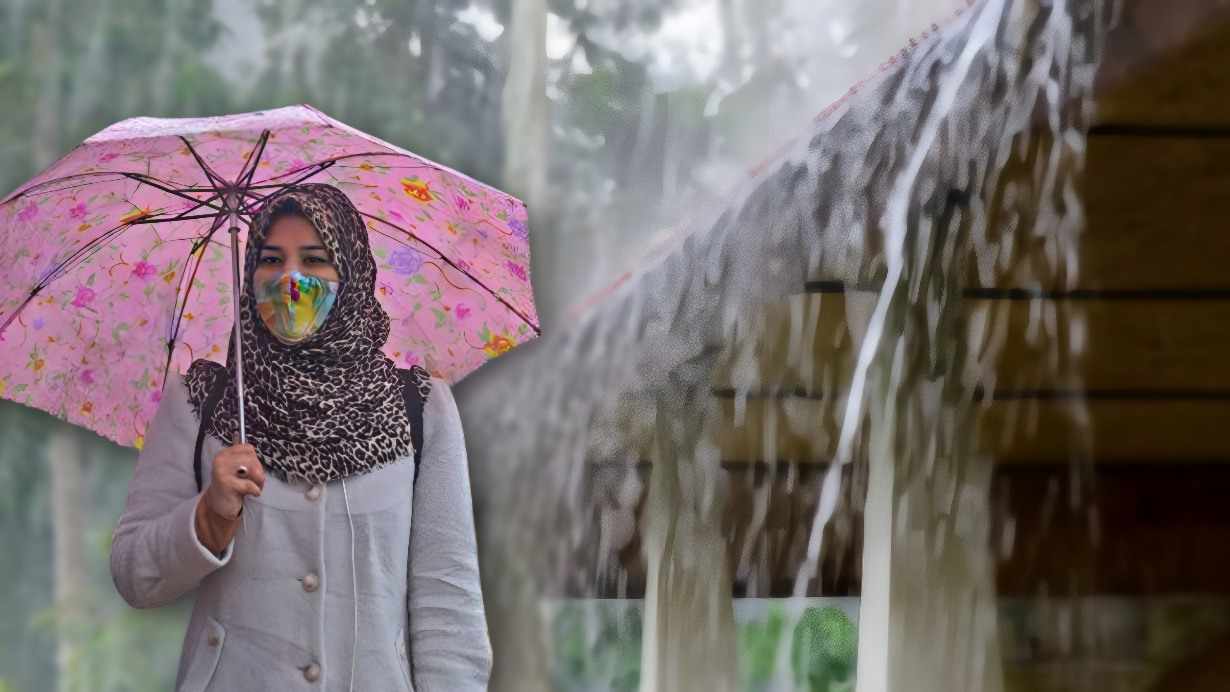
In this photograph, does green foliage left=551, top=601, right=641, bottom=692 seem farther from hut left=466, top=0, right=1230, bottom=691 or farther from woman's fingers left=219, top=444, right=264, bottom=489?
woman's fingers left=219, top=444, right=264, bottom=489

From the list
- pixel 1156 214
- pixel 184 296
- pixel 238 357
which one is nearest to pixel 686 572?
pixel 1156 214

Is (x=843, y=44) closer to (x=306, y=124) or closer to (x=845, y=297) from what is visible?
(x=845, y=297)

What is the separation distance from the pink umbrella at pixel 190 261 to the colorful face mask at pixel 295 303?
0.24 metres

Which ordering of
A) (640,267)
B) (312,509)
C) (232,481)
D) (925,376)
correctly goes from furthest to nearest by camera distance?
(925,376), (640,267), (312,509), (232,481)

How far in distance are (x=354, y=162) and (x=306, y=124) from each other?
0.65 feet

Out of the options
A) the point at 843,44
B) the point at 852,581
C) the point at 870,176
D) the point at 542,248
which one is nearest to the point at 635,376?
the point at 870,176

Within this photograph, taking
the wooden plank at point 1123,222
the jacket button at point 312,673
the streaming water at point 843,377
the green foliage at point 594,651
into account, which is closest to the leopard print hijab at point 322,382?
the jacket button at point 312,673

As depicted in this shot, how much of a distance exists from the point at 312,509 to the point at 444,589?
0.51 ft

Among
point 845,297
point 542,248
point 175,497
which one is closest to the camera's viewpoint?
point 175,497

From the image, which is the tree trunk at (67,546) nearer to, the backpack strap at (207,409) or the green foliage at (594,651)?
the green foliage at (594,651)

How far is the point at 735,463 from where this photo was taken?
9.80 ft

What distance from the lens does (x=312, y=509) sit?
151 centimetres

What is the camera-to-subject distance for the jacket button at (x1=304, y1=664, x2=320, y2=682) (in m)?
1.48

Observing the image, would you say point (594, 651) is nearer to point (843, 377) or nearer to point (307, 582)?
point (843, 377)
